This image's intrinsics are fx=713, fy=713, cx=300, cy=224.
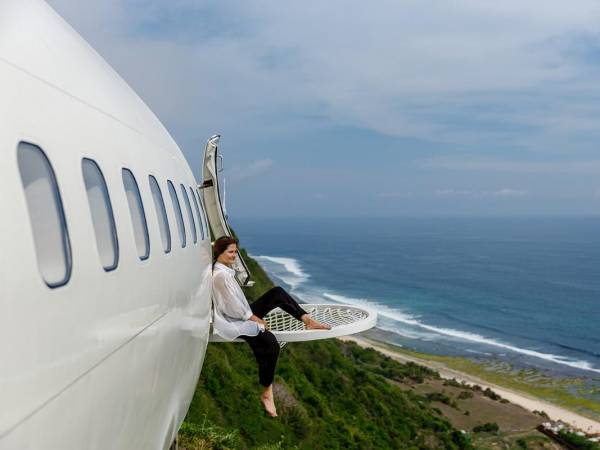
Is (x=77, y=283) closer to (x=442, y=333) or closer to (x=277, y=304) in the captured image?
(x=277, y=304)

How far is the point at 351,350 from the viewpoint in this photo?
75938 millimetres

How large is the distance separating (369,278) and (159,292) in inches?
5822

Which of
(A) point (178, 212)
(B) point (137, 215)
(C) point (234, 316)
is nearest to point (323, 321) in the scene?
(C) point (234, 316)

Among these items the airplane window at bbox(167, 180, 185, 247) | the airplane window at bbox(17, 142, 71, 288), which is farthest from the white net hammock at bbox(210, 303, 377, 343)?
the airplane window at bbox(17, 142, 71, 288)

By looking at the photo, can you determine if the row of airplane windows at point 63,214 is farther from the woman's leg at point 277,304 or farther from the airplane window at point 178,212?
the woman's leg at point 277,304

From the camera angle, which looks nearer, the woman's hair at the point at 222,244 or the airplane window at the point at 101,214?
the airplane window at the point at 101,214

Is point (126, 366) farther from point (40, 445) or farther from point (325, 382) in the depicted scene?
point (325, 382)

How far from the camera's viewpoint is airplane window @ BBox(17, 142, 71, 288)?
10.5 ft

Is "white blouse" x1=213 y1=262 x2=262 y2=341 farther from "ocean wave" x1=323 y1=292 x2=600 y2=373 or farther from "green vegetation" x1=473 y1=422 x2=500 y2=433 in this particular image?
"ocean wave" x1=323 y1=292 x2=600 y2=373

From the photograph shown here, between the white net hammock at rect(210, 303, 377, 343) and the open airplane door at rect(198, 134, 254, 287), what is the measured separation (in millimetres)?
846

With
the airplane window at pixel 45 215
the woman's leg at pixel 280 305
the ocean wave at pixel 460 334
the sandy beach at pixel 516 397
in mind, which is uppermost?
the airplane window at pixel 45 215

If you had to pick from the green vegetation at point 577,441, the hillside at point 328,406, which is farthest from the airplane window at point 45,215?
the green vegetation at point 577,441

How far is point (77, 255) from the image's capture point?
3.61 metres

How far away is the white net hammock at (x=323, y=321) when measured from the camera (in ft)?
31.1
